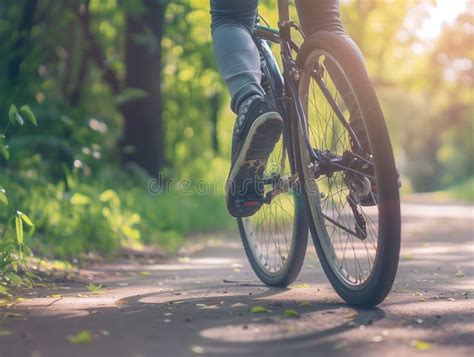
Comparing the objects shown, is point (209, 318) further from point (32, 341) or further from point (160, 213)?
point (160, 213)

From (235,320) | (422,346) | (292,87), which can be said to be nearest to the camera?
(422,346)

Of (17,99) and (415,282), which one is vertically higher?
(17,99)

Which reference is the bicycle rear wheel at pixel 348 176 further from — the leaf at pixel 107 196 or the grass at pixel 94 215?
the leaf at pixel 107 196

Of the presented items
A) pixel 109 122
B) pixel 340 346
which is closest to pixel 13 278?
pixel 340 346

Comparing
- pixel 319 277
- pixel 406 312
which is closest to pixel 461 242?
pixel 319 277

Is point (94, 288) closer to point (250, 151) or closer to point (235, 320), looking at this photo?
point (250, 151)

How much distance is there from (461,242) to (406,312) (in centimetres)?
473

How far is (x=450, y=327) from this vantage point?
278cm

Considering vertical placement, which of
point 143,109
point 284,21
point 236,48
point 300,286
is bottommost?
point 300,286

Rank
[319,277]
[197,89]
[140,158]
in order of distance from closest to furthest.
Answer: [319,277] < [140,158] < [197,89]

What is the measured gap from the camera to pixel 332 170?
11.2ft

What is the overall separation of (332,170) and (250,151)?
0.36 metres

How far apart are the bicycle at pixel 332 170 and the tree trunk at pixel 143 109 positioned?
5659mm

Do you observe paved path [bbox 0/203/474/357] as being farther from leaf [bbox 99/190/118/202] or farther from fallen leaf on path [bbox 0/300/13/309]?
leaf [bbox 99/190/118/202]
